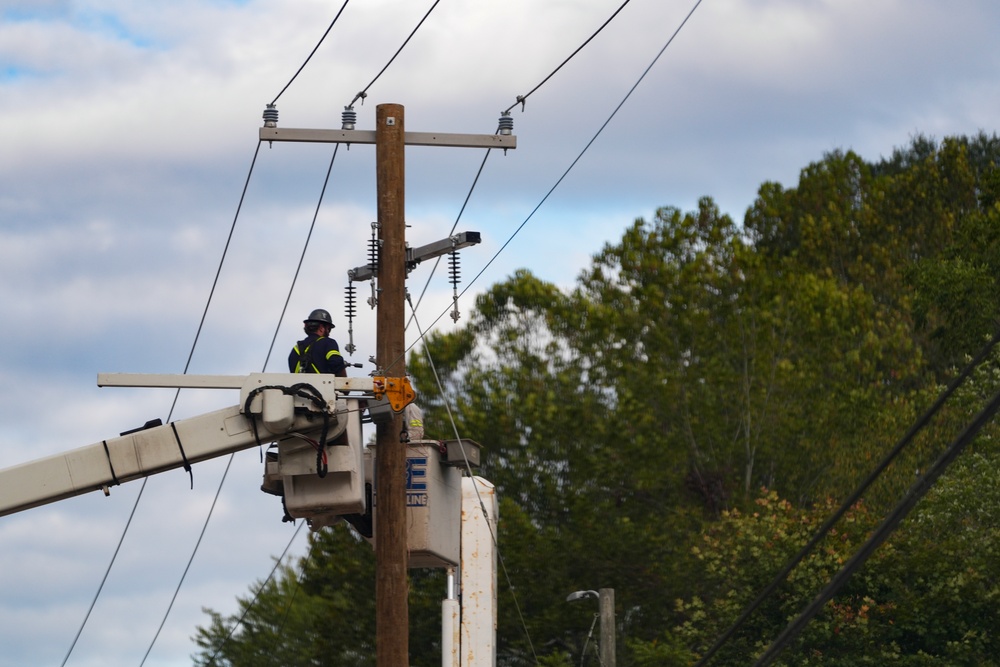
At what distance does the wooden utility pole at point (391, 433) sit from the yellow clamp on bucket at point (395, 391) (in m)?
0.13

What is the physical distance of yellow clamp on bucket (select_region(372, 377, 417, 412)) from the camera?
13008mm

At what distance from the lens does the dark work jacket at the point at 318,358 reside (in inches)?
526

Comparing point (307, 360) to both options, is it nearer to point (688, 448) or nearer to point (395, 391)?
point (395, 391)

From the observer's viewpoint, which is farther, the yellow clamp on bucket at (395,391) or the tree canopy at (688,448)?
the tree canopy at (688,448)

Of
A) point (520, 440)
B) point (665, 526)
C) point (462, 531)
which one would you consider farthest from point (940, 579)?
point (462, 531)

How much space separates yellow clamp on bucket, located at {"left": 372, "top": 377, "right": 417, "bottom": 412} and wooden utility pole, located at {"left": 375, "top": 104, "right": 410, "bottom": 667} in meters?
0.13

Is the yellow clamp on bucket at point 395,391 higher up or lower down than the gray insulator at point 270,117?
lower down

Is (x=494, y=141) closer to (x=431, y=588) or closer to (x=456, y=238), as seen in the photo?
(x=456, y=238)

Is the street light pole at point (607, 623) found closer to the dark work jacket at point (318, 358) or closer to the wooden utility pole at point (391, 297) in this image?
the wooden utility pole at point (391, 297)

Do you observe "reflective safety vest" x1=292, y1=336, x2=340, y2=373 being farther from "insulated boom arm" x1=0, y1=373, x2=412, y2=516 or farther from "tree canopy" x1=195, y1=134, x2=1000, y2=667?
"tree canopy" x1=195, y1=134, x2=1000, y2=667

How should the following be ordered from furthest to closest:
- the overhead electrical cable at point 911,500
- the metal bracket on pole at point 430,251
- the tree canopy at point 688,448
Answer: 1. the tree canopy at point 688,448
2. the metal bracket on pole at point 430,251
3. the overhead electrical cable at point 911,500

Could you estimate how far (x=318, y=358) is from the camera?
13414 mm

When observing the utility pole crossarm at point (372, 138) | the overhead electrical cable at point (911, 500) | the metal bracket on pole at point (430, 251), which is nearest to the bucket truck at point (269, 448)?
the metal bracket on pole at point (430, 251)

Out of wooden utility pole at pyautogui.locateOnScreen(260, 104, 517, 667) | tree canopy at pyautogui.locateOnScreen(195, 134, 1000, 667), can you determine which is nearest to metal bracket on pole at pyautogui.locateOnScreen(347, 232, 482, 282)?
wooden utility pole at pyautogui.locateOnScreen(260, 104, 517, 667)
